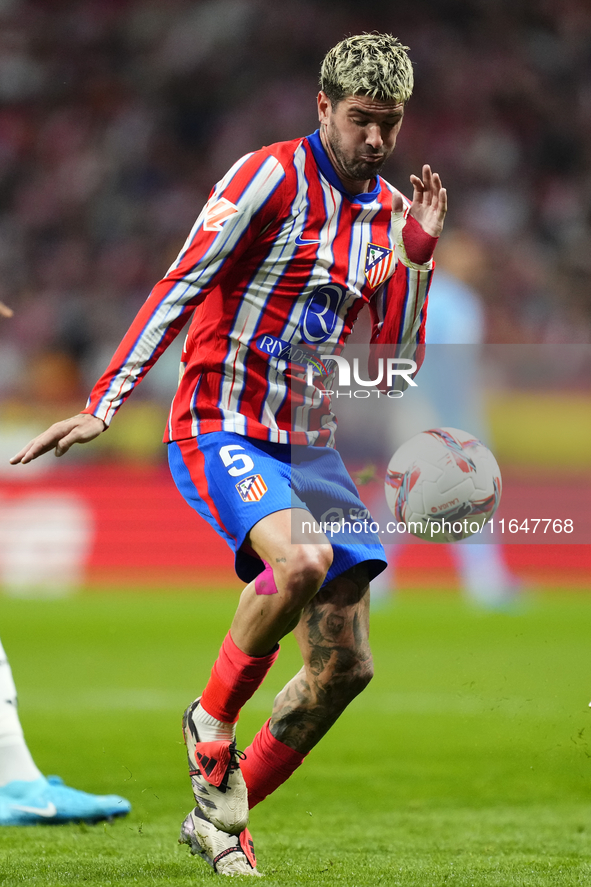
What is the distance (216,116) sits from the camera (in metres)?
14.5

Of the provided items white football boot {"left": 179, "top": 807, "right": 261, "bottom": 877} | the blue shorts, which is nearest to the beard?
the blue shorts

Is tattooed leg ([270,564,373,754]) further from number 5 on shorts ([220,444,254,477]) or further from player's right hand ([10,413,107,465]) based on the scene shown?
player's right hand ([10,413,107,465])

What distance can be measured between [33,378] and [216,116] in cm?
426

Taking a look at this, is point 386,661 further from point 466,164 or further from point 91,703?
point 466,164

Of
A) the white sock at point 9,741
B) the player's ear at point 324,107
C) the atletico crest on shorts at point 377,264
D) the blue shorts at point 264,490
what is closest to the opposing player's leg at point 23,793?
the white sock at point 9,741

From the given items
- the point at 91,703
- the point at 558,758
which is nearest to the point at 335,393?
the point at 558,758

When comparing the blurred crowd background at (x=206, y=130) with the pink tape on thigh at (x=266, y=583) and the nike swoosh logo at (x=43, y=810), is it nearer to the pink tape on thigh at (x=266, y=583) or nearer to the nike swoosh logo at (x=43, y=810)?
the nike swoosh logo at (x=43, y=810)

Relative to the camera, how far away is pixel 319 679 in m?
3.27

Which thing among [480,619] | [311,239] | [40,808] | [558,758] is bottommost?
[480,619]

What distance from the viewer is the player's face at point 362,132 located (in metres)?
3.13

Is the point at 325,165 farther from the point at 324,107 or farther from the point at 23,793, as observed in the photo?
the point at 23,793

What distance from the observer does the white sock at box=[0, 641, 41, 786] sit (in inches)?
143

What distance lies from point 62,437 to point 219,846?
1146 mm

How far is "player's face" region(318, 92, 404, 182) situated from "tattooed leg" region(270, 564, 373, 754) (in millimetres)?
1100
